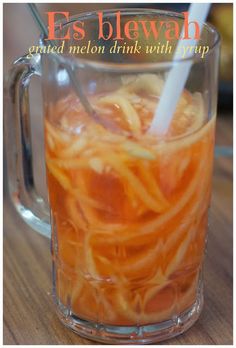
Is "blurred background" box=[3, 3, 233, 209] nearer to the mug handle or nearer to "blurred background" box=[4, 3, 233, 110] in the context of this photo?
"blurred background" box=[4, 3, 233, 110]

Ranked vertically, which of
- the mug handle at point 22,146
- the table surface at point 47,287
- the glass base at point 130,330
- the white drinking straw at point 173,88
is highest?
the white drinking straw at point 173,88

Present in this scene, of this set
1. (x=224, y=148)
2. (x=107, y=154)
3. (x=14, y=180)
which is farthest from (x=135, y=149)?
(x=224, y=148)

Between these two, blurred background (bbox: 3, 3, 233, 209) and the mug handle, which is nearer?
the mug handle

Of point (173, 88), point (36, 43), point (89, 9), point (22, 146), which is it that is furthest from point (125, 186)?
point (89, 9)

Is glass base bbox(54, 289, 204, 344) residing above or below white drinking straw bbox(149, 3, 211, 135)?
below

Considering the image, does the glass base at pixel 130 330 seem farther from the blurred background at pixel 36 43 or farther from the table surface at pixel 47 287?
the blurred background at pixel 36 43

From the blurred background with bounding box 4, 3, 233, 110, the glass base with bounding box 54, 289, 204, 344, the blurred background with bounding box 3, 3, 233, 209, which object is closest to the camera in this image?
the glass base with bounding box 54, 289, 204, 344

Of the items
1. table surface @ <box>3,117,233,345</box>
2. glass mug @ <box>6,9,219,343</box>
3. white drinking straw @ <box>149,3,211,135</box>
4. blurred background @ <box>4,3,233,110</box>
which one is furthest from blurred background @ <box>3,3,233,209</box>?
white drinking straw @ <box>149,3,211,135</box>

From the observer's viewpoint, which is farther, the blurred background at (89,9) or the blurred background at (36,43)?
the blurred background at (89,9)


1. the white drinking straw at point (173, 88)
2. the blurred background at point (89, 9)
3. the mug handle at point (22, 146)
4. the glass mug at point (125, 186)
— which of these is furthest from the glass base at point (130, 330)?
the blurred background at point (89, 9)
